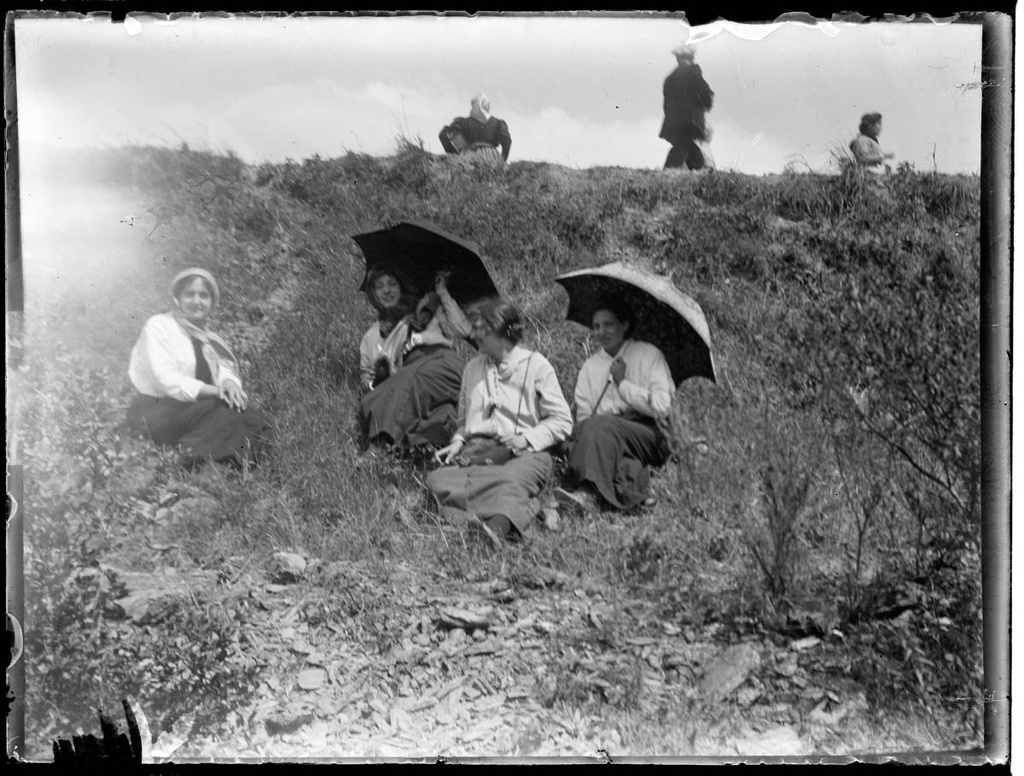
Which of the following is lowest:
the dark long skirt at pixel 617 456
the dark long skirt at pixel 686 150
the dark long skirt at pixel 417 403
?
the dark long skirt at pixel 617 456

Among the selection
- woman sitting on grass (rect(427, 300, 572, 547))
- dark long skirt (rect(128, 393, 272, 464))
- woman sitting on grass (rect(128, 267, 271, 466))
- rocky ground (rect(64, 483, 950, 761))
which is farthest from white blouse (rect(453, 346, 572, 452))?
dark long skirt (rect(128, 393, 272, 464))

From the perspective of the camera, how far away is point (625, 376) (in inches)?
200

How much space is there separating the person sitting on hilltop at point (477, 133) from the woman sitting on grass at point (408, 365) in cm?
75

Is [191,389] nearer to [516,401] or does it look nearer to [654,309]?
[516,401]

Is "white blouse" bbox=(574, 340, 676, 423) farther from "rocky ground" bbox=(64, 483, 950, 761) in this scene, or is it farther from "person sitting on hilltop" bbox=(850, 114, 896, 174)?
"person sitting on hilltop" bbox=(850, 114, 896, 174)

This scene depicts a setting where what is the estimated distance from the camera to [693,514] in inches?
196

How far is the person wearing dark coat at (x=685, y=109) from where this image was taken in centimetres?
509

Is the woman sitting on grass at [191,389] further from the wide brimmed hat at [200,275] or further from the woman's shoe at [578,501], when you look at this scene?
the woman's shoe at [578,501]

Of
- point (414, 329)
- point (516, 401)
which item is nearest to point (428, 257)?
point (414, 329)

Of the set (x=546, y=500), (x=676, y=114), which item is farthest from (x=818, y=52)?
(x=546, y=500)

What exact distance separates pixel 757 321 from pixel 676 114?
4.08 ft

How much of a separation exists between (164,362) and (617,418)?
250cm

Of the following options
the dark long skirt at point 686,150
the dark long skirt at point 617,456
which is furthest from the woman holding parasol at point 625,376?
the dark long skirt at point 686,150

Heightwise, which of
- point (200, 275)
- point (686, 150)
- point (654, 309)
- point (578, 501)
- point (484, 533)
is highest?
point (686, 150)
